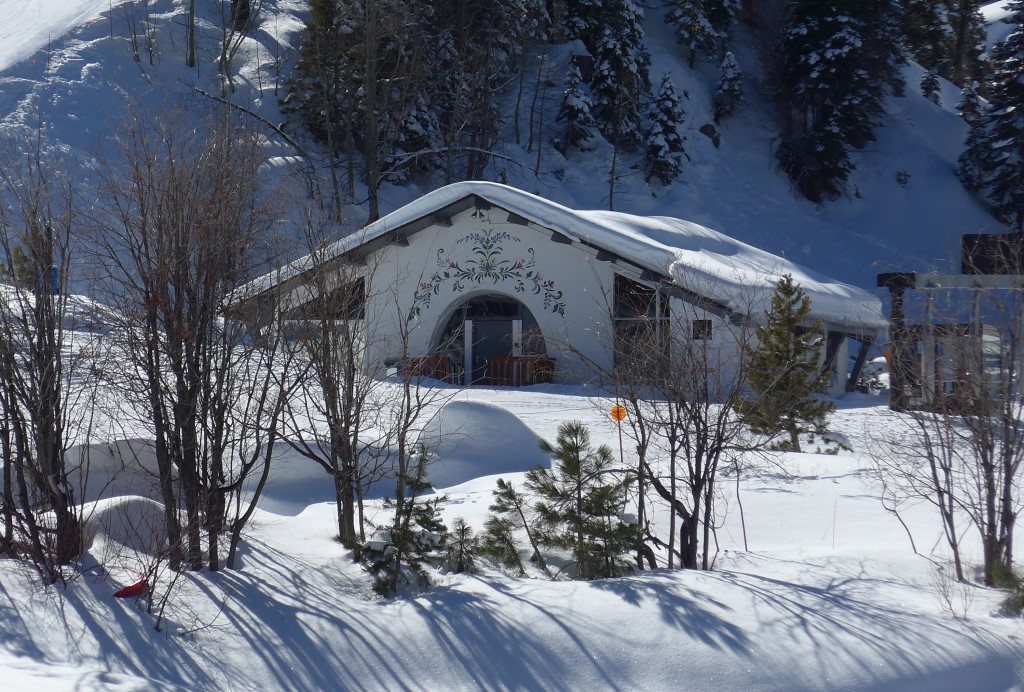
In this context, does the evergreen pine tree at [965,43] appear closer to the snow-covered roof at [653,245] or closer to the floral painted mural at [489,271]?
the snow-covered roof at [653,245]

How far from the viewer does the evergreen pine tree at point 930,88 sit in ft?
158

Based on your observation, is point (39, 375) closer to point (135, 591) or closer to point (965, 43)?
point (135, 591)

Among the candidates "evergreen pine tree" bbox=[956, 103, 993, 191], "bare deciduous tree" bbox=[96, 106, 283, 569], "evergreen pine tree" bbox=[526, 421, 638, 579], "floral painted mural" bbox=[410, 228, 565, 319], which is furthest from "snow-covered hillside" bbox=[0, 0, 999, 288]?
"evergreen pine tree" bbox=[526, 421, 638, 579]

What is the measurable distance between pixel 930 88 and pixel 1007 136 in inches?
464

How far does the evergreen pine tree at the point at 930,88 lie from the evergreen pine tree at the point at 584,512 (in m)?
46.4

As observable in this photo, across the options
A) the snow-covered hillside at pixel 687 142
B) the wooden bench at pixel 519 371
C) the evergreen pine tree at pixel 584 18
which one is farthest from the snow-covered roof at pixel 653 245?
the evergreen pine tree at pixel 584 18

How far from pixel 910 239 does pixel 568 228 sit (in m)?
23.7

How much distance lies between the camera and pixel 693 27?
4469cm

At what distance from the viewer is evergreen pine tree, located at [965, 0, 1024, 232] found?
3662 centimetres

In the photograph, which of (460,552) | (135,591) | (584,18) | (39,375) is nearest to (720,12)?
(584,18)

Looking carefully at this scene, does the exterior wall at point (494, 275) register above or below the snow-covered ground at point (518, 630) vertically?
above

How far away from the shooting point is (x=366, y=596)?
755cm

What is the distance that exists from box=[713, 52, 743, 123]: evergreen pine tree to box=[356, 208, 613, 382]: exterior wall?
86.5 ft

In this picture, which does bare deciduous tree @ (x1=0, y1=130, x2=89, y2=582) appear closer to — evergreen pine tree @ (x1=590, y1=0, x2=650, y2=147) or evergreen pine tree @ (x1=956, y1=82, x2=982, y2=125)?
evergreen pine tree @ (x1=590, y1=0, x2=650, y2=147)
